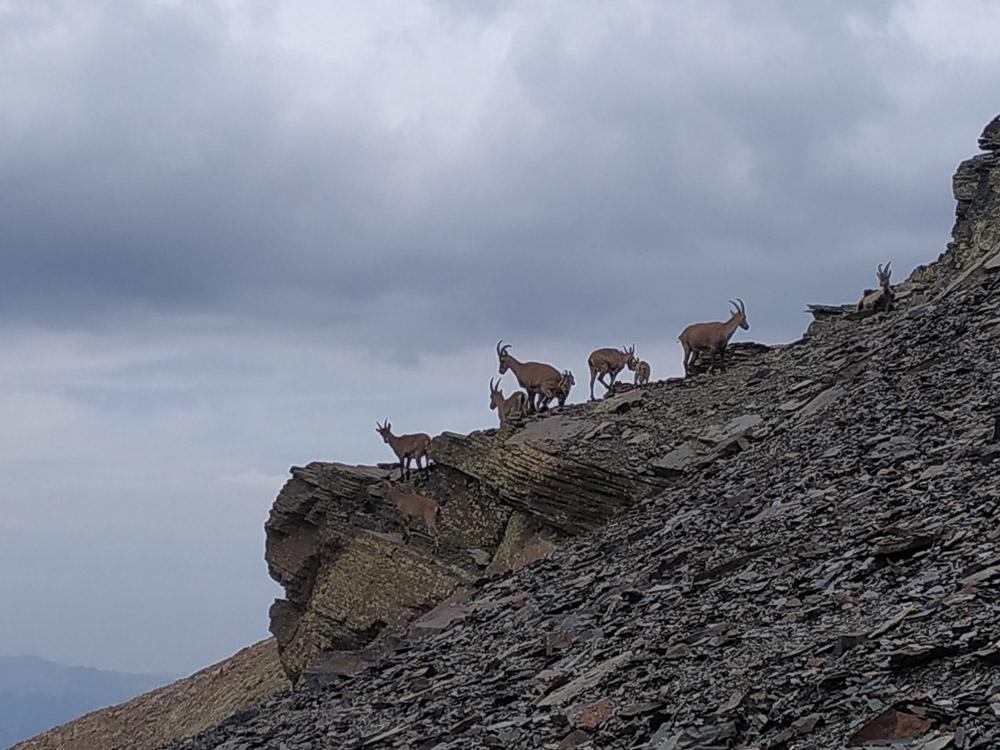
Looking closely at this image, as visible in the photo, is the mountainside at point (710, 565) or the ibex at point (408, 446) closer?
the mountainside at point (710, 565)

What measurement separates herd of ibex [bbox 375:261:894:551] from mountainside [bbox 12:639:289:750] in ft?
33.5

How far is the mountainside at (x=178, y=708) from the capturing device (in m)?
34.4

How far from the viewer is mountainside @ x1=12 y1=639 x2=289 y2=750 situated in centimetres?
3438

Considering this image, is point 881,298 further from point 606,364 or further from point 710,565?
point 710,565

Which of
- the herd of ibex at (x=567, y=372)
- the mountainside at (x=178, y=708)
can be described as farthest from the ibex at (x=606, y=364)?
the mountainside at (x=178, y=708)

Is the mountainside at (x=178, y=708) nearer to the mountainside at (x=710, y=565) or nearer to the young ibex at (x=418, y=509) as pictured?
the mountainside at (x=710, y=565)

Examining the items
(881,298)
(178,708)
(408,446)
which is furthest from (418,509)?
(178,708)

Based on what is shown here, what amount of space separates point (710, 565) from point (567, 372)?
12346mm

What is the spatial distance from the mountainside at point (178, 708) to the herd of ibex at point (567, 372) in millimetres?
10200

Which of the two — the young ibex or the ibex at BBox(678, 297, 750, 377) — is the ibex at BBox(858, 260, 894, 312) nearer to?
the ibex at BBox(678, 297, 750, 377)

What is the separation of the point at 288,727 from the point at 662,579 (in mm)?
4840

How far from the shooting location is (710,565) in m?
13.6

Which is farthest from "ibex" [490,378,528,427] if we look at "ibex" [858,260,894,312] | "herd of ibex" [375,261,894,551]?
"ibex" [858,260,894,312]

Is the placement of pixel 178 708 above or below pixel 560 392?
below
